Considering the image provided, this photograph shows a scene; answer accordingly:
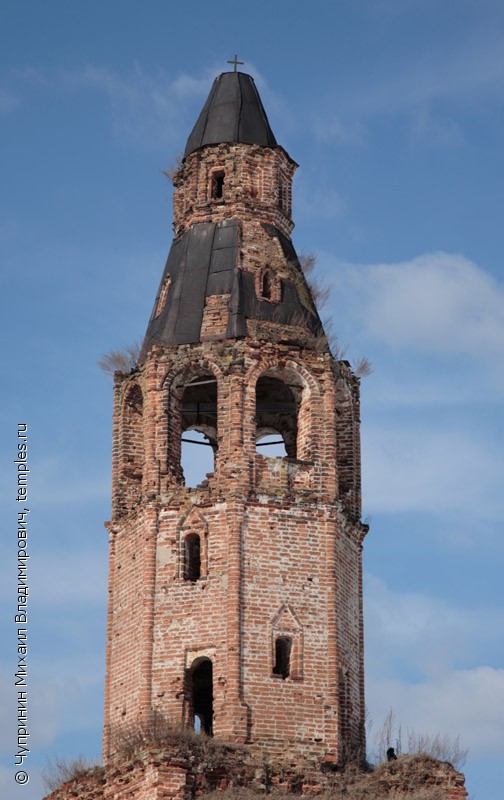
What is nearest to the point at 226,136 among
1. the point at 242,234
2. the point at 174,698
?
the point at 242,234

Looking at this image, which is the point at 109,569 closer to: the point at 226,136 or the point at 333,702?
the point at 333,702

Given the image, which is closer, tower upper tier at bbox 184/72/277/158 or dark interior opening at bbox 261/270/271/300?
dark interior opening at bbox 261/270/271/300

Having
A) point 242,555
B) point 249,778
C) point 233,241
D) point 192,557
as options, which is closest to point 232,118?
point 233,241

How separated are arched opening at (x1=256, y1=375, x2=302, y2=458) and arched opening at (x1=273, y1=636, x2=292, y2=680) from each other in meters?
5.96

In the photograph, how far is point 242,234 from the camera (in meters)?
43.2

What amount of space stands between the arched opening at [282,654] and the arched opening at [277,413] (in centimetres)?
596

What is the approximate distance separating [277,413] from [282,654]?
6.96m

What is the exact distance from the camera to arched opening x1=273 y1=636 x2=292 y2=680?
3900 cm

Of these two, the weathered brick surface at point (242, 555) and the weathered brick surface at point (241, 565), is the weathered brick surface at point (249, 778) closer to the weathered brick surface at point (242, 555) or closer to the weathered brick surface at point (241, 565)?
the weathered brick surface at point (242, 555)

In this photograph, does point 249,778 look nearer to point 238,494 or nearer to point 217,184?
point 238,494

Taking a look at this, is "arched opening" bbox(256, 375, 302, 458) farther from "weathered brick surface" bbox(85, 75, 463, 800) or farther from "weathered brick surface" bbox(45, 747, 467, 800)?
"weathered brick surface" bbox(45, 747, 467, 800)

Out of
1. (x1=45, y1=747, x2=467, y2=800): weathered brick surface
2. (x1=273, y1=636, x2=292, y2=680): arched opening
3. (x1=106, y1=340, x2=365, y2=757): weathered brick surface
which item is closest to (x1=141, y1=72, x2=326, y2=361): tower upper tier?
(x1=106, y1=340, x2=365, y2=757): weathered brick surface

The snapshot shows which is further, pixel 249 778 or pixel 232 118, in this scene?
pixel 232 118

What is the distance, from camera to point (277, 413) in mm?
44469
